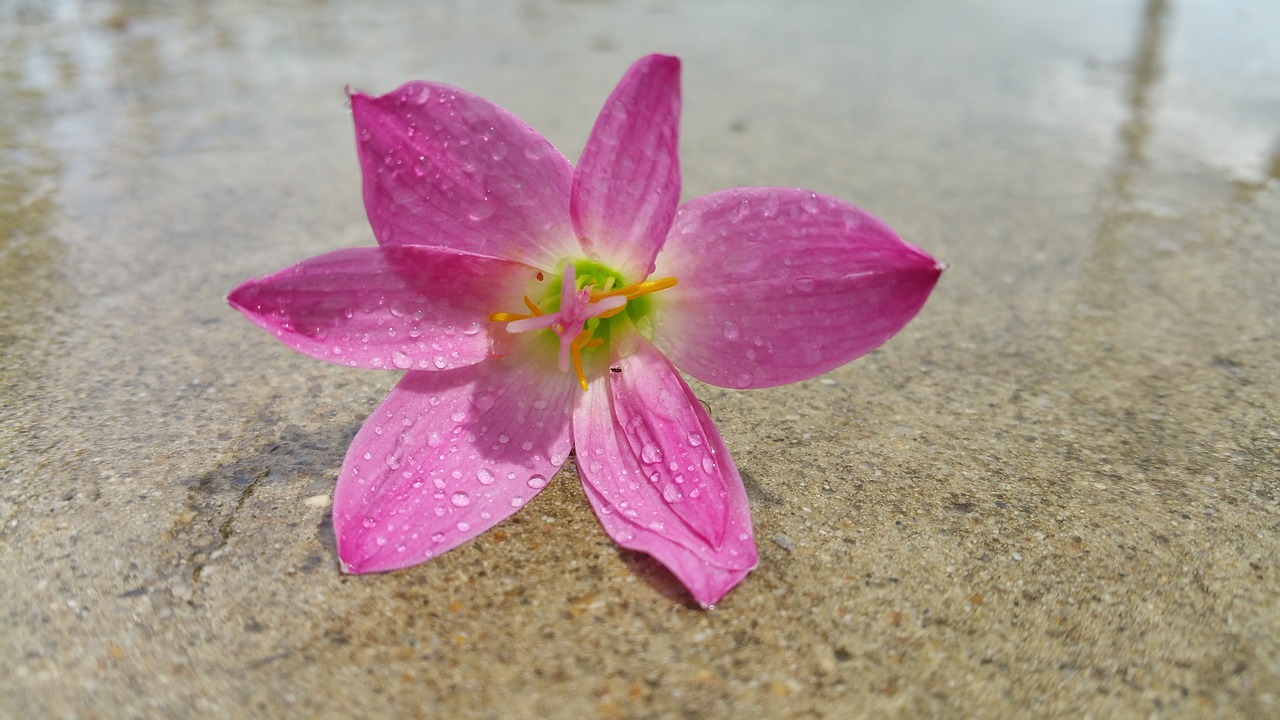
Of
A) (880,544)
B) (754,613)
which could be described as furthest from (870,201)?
(754,613)

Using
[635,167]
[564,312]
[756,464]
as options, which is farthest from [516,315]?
[756,464]

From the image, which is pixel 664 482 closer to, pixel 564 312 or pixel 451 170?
pixel 564 312

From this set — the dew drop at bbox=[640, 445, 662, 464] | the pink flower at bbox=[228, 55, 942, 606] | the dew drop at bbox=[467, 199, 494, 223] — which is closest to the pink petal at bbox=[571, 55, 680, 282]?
the pink flower at bbox=[228, 55, 942, 606]

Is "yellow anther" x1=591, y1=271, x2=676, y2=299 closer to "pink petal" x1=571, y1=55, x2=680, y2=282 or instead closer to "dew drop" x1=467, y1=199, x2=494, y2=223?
"pink petal" x1=571, y1=55, x2=680, y2=282

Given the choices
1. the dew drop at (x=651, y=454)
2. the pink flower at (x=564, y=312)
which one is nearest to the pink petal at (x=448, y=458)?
the pink flower at (x=564, y=312)

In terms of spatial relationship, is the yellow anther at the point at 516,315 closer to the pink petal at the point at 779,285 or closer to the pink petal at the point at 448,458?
the pink petal at the point at 448,458

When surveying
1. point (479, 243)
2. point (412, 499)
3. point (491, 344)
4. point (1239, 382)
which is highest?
point (479, 243)

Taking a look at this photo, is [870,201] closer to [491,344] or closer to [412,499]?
[491,344]
